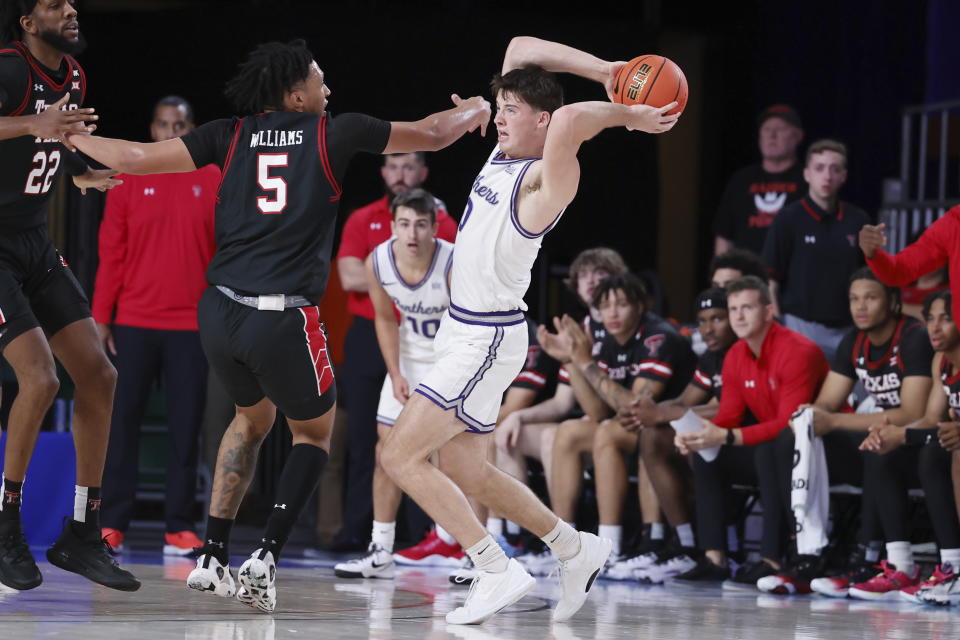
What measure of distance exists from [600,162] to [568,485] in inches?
178

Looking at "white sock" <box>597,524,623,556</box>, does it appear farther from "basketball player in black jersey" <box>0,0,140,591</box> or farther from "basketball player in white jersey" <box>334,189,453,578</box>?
"basketball player in black jersey" <box>0,0,140,591</box>

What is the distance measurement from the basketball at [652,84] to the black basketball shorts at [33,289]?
6.89 feet

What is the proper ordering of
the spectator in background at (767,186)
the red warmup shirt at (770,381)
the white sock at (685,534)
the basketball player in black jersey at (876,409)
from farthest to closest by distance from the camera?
the spectator in background at (767,186) → the white sock at (685,534) → the red warmup shirt at (770,381) → the basketball player in black jersey at (876,409)

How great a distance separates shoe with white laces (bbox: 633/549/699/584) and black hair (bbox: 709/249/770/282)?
157cm

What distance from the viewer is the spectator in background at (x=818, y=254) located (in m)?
7.68

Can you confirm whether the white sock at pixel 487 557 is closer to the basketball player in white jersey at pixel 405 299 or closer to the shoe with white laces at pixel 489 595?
the shoe with white laces at pixel 489 595

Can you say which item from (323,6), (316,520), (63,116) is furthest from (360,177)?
(63,116)

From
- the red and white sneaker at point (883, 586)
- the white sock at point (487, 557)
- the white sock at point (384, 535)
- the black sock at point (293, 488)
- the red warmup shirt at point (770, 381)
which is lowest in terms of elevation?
the red and white sneaker at point (883, 586)

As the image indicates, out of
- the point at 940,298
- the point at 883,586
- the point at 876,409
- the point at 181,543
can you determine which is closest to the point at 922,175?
the point at 876,409

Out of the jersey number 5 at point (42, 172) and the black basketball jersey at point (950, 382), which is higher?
the jersey number 5 at point (42, 172)

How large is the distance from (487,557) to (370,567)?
1.85 metres

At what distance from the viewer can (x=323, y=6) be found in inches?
424

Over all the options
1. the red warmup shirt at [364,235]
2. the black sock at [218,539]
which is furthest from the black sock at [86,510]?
the red warmup shirt at [364,235]

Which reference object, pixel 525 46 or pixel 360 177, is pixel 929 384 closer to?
pixel 525 46
